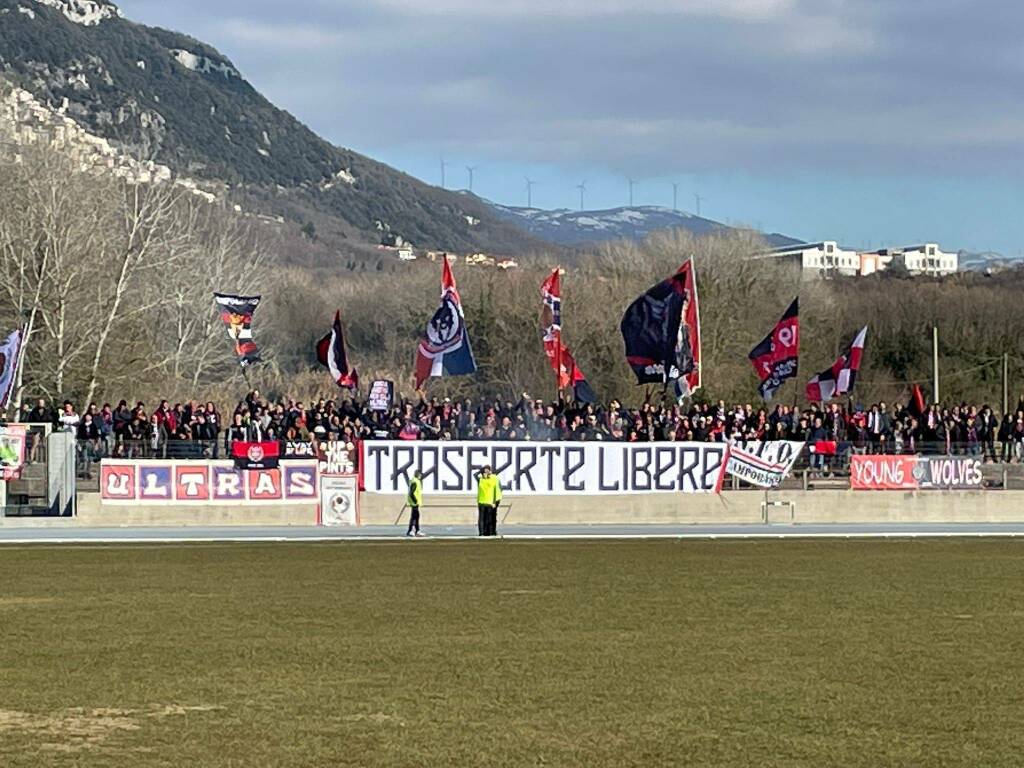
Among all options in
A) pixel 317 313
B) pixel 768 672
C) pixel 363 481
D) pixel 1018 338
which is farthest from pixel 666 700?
Answer: pixel 317 313

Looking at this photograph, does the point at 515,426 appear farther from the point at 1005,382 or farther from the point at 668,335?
the point at 1005,382

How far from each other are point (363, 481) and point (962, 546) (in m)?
15.4

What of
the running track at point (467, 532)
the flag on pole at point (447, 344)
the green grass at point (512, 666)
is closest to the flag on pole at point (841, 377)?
the running track at point (467, 532)

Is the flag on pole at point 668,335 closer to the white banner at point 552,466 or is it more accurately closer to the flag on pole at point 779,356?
the white banner at point 552,466

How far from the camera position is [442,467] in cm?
4591

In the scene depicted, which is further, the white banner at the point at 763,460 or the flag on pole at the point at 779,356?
the flag on pole at the point at 779,356

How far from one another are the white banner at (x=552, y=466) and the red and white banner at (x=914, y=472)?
12.8 feet

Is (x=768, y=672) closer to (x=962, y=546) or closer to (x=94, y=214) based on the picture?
(x=962, y=546)

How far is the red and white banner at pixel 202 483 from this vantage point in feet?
144

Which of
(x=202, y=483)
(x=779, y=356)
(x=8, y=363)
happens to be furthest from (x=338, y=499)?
(x=779, y=356)

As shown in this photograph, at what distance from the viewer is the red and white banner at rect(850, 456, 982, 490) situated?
157 ft

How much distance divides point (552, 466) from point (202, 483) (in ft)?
29.2

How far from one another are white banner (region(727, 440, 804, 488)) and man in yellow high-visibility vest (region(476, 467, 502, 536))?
8890 mm

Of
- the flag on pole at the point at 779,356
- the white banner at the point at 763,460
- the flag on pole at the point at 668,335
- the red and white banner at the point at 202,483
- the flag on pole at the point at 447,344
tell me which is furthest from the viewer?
the flag on pole at the point at 779,356
